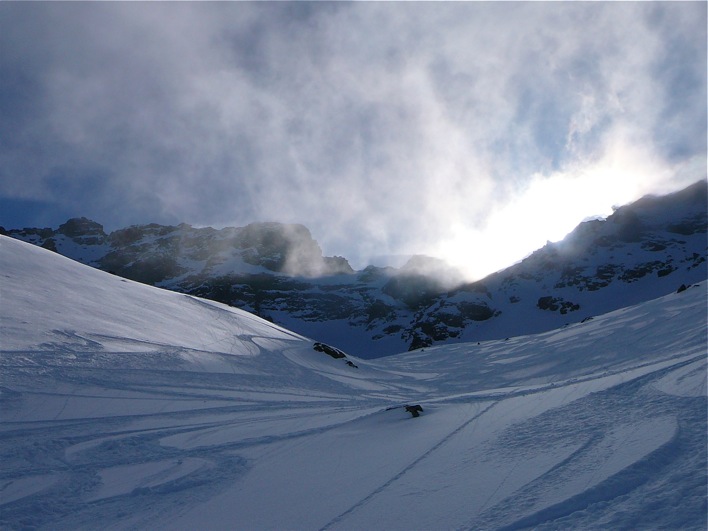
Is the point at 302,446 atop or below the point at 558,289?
atop

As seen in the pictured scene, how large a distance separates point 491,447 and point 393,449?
1.70 meters

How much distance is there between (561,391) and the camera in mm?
10180

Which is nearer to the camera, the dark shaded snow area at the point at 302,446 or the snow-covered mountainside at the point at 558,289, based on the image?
the dark shaded snow area at the point at 302,446

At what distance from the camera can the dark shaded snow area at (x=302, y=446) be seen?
15.8 feet

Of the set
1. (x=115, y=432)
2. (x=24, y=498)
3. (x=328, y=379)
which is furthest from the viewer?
(x=328, y=379)

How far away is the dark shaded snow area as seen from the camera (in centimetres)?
483

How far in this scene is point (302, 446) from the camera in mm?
8188

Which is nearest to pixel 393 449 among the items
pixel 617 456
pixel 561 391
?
pixel 617 456

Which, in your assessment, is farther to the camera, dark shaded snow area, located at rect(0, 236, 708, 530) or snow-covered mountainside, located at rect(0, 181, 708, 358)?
snow-covered mountainside, located at rect(0, 181, 708, 358)

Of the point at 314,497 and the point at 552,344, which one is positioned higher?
the point at 314,497

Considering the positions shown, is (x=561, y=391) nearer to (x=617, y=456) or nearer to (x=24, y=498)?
(x=617, y=456)

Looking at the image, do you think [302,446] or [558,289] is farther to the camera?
[558,289]

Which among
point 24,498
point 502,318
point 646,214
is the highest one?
point 646,214

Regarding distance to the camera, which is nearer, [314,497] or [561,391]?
[314,497]
